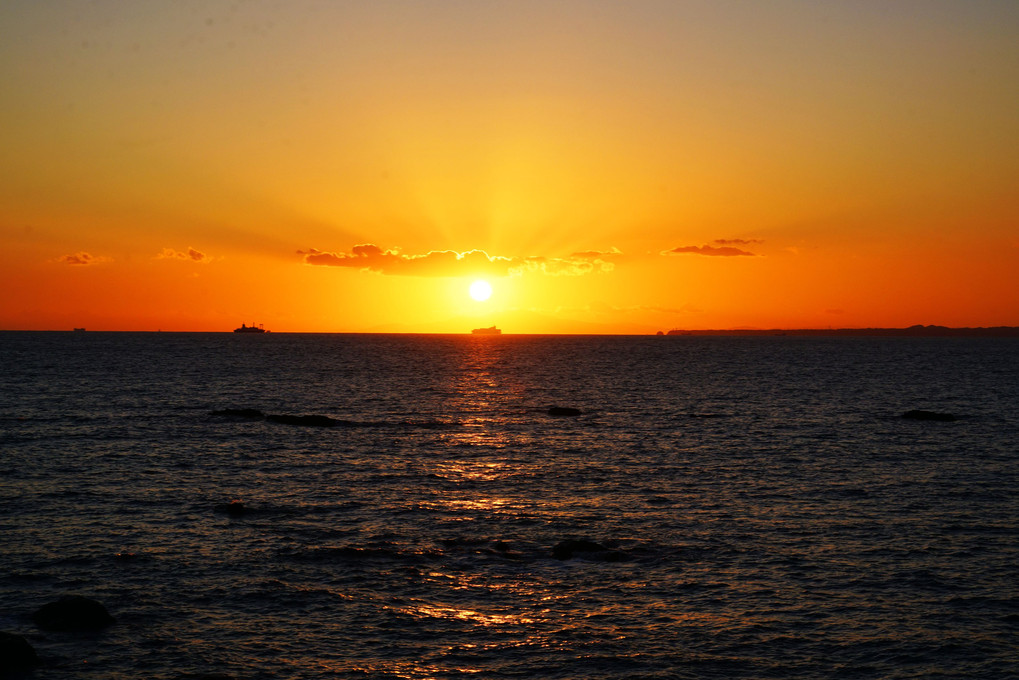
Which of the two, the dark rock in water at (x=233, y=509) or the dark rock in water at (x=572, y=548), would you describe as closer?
the dark rock in water at (x=572, y=548)

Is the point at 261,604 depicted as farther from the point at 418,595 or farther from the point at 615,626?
the point at 615,626

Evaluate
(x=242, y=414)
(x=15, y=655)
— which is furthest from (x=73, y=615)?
(x=242, y=414)

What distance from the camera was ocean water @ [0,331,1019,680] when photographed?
20719 millimetres

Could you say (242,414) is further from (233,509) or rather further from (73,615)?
(73,615)

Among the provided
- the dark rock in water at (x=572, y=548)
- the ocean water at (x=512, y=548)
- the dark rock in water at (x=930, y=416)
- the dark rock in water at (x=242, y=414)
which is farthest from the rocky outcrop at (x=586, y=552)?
the dark rock in water at (x=930, y=416)

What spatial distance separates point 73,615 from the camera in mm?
22047

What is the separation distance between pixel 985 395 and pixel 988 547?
80.5 meters

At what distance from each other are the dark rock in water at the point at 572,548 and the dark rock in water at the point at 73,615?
14644 millimetres

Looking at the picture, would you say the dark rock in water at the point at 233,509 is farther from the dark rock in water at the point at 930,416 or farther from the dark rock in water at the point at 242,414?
the dark rock in water at the point at 930,416

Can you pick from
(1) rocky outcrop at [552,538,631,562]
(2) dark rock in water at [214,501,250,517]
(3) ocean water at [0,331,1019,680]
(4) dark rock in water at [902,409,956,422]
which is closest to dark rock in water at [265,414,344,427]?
(3) ocean water at [0,331,1019,680]

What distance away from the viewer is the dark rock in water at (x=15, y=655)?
18.9m

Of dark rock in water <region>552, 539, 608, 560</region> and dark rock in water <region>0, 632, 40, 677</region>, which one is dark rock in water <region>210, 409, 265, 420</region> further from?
dark rock in water <region>0, 632, 40, 677</region>

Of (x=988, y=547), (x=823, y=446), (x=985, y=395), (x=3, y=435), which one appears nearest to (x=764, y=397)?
(x=985, y=395)

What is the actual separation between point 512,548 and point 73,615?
579 inches
